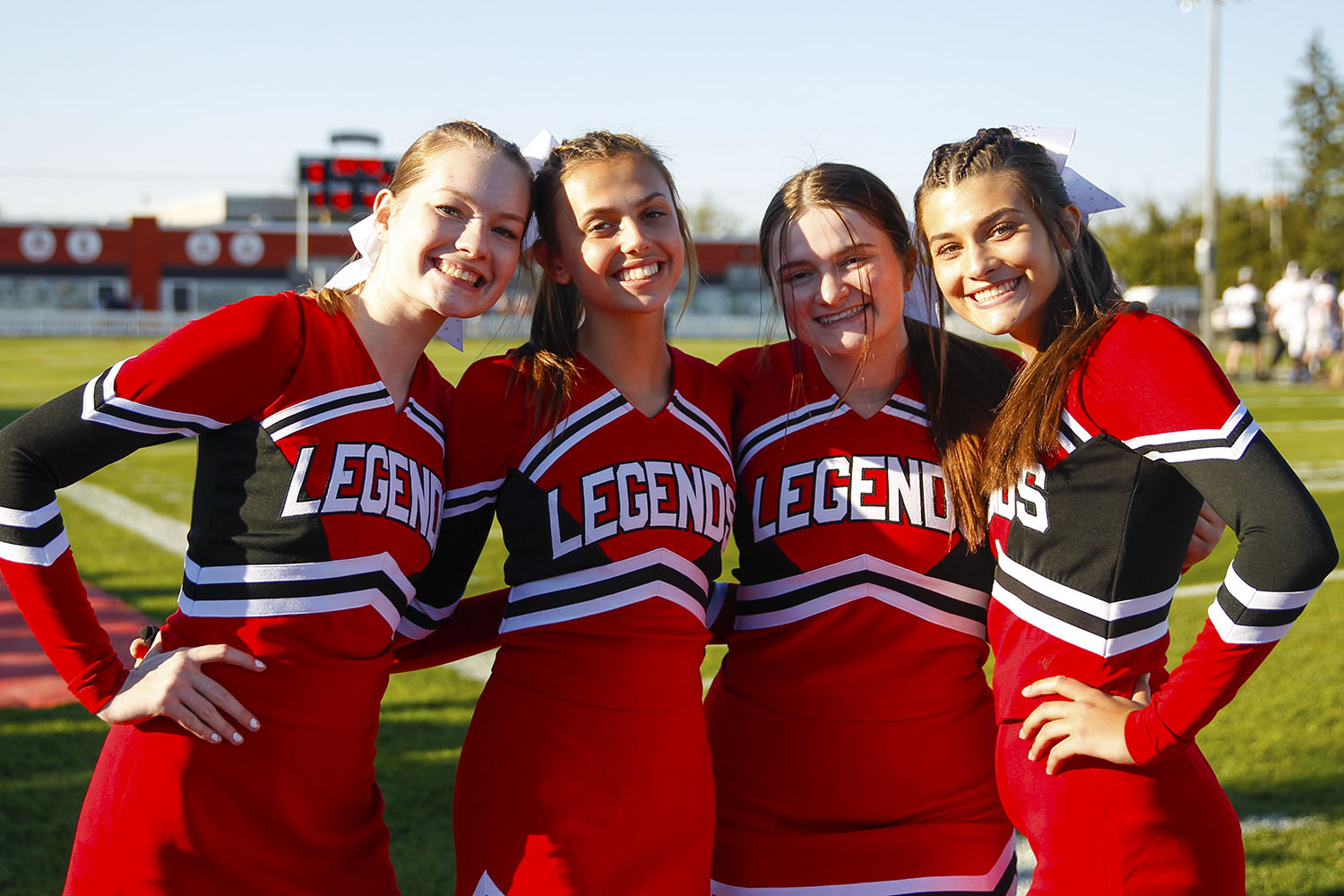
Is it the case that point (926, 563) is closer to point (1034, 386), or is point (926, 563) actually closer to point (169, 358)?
point (1034, 386)

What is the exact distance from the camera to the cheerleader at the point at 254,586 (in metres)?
1.83

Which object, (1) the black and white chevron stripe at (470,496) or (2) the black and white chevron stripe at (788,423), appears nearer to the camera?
(1) the black and white chevron stripe at (470,496)

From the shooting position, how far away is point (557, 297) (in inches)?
91.0

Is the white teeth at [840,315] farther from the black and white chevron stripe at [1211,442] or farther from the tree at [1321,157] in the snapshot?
the tree at [1321,157]

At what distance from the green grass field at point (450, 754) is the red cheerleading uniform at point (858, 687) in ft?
2.25

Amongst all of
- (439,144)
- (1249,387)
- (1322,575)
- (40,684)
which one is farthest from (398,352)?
(1249,387)

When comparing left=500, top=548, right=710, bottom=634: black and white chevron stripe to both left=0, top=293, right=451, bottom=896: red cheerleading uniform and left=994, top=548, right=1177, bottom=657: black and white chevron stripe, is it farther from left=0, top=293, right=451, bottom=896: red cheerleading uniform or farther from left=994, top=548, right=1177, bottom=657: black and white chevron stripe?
left=994, top=548, right=1177, bottom=657: black and white chevron stripe

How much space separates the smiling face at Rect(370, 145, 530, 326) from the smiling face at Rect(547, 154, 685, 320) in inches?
4.8

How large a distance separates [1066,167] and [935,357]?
43cm

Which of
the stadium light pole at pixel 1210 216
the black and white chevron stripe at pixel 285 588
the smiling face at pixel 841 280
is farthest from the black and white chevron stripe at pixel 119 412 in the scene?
the stadium light pole at pixel 1210 216

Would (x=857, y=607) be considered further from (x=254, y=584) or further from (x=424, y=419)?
(x=254, y=584)

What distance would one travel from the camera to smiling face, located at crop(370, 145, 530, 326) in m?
2.07

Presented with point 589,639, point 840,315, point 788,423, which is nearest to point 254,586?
point 589,639

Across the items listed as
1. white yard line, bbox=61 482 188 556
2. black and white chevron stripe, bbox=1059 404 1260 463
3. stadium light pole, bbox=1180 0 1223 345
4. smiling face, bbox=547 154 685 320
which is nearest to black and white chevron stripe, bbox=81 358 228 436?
smiling face, bbox=547 154 685 320
